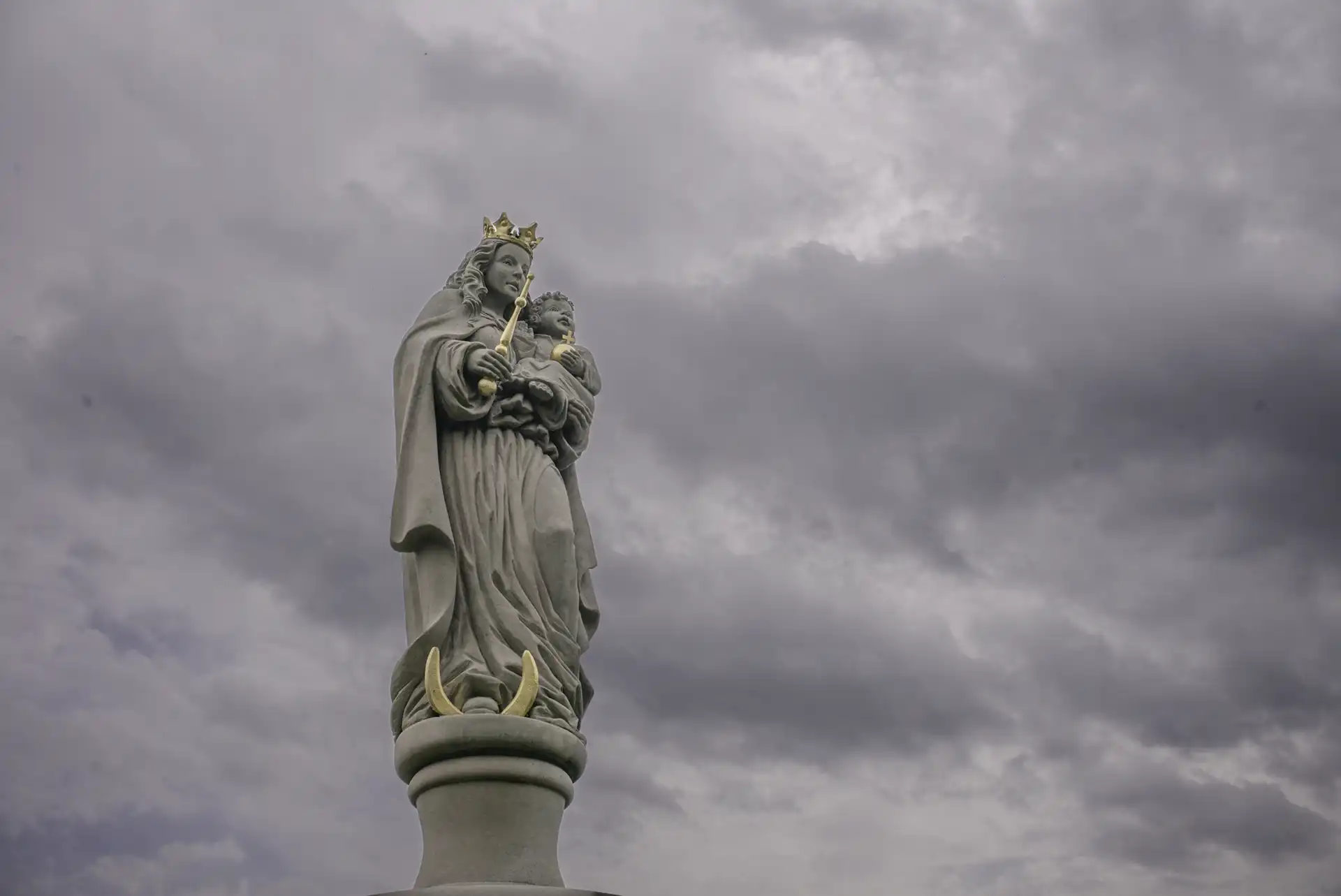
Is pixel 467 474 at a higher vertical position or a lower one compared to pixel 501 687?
higher

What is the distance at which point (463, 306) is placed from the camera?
11.9 meters

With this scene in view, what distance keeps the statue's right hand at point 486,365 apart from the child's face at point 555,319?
1.06 meters

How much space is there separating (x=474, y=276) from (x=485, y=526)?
2495 mm

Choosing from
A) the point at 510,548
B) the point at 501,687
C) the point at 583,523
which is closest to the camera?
the point at 501,687

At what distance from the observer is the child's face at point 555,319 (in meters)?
12.3

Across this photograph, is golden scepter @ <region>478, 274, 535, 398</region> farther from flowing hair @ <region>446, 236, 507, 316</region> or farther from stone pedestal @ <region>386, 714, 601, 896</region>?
stone pedestal @ <region>386, 714, 601, 896</region>

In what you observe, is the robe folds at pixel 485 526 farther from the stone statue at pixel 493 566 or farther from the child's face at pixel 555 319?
the child's face at pixel 555 319

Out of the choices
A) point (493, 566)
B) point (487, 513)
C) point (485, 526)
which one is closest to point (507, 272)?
point (487, 513)

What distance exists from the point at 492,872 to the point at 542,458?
3.42m

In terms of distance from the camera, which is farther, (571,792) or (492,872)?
(571,792)

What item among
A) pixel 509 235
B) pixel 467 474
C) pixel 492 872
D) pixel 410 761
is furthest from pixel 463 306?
pixel 492 872

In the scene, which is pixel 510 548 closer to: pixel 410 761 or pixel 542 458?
pixel 542 458

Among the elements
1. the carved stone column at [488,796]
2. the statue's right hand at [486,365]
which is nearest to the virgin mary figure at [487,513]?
the statue's right hand at [486,365]

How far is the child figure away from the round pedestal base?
3406mm
